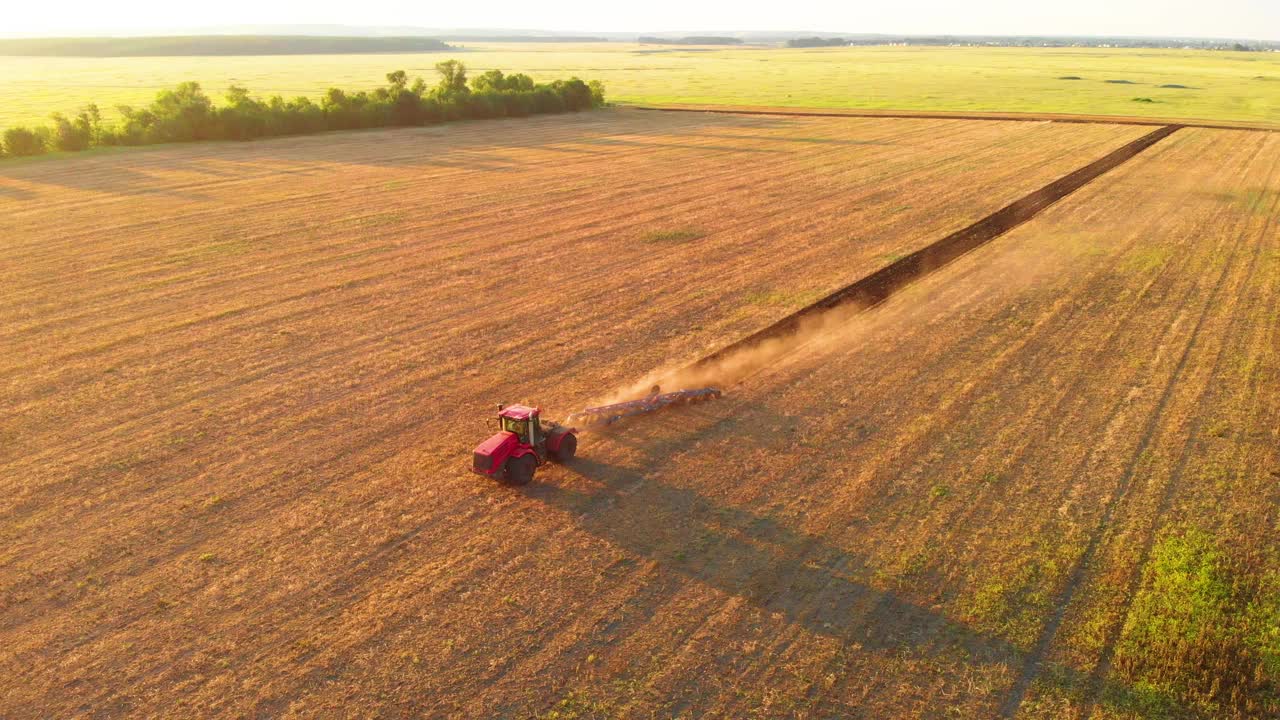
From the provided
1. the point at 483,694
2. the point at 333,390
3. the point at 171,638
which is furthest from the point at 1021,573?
the point at 333,390

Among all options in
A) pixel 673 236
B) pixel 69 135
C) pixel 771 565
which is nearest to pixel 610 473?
pixel 771 565

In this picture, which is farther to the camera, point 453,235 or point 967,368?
point 453,235

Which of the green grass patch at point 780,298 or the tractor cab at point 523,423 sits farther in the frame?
the green grass patch at point 780,298

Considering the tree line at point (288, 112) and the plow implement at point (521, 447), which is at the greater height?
the tree line at point (288, 112)

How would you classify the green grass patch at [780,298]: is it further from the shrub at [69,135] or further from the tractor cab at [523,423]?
the shrub at [69,135]

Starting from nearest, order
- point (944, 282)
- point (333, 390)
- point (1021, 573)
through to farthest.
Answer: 1. point (1021, 573)
2. point (333, 390)
3. point (944, 282)

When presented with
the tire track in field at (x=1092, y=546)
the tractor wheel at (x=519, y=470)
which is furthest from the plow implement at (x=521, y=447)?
the tire track in field at (x=1092, y=546)

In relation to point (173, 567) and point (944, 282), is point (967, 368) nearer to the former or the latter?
point (944, 282)

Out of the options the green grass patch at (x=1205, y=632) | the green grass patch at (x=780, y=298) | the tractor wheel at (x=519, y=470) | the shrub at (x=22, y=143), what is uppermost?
the shrub at (x=22, y=143)

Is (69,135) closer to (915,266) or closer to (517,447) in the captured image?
(915,266)
